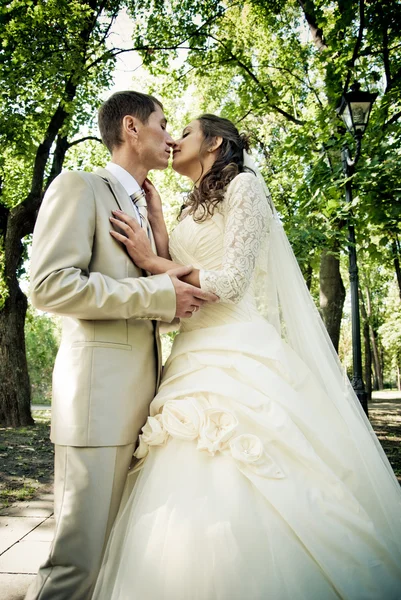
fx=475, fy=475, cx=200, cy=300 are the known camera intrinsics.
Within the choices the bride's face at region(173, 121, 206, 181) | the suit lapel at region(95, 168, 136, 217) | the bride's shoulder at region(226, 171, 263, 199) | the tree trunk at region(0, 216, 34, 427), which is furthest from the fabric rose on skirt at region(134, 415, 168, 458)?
the tree trunk at region(0, 216, 34, 427)

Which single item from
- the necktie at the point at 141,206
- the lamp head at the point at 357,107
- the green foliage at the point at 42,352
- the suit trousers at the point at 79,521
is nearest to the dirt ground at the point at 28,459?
the suit trousers at the point at 79,521

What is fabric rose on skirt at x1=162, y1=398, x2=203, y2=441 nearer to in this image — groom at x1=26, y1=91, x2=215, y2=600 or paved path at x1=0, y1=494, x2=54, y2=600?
groom at x1=26, y1=91, x2=215, y2=600

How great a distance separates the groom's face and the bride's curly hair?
0.32 metres

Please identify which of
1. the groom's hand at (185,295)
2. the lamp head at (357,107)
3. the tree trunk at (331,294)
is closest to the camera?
the groom's hand at (185,295)

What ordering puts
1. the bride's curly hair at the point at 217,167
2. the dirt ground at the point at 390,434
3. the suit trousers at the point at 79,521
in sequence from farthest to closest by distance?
Answer: the dirt ground at the point at 390,434, the bride's curly hair at the point at 217,167, the suit trousers at the point at 79,521

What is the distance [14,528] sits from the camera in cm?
422

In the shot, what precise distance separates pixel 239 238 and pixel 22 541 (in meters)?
3.18

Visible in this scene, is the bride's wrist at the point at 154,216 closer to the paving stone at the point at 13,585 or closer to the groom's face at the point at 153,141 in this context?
the groom's face at the point at 153,141

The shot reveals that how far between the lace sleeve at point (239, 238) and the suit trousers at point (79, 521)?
916 millimetres

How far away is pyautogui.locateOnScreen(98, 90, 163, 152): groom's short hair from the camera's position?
266 centimetres

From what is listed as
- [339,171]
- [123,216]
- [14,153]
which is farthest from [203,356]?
[14,153]

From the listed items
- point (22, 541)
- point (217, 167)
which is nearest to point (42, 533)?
point (22, 541)

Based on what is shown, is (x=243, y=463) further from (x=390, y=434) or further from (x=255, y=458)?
(x=390, y=434)

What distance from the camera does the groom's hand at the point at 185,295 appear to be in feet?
7.13
